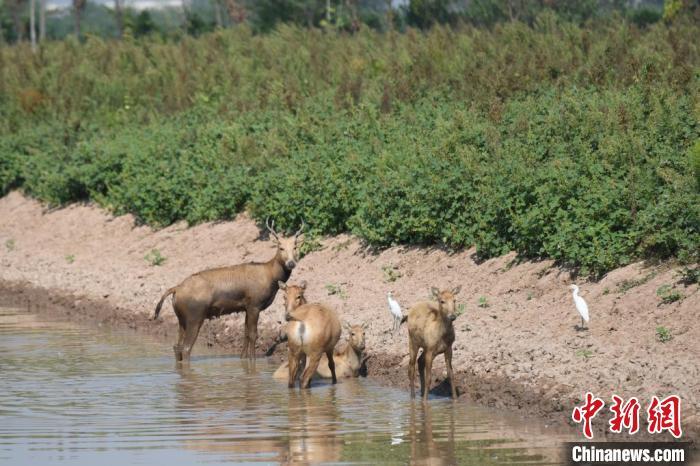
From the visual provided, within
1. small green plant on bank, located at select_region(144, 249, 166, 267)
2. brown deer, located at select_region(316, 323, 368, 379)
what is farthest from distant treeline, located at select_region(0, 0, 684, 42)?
brown deer, located at select_region(316, 323, 368, 379)

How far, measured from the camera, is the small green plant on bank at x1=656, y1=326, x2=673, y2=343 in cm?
1419

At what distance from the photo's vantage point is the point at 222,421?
1332 centimetres

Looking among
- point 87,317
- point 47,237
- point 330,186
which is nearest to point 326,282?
point 330,186

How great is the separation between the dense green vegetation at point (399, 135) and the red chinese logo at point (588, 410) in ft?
12.7

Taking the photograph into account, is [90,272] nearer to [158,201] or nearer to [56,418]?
[158,201]

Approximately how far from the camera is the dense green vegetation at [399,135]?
1814 cm

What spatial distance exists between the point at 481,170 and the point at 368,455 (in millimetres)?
8970

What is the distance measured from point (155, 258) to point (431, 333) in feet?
37.4

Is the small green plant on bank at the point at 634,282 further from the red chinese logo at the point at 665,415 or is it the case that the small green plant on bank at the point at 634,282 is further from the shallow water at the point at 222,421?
the red chinese logo at the point at 665,415

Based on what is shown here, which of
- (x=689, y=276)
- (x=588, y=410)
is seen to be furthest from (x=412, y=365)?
(x=689, y=276)

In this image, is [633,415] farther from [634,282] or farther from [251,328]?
[251,328]

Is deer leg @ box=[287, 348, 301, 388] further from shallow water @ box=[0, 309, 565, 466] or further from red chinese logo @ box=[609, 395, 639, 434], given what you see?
red chinese logo @ box=[609, 395, 639, 434]

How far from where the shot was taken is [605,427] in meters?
12.1

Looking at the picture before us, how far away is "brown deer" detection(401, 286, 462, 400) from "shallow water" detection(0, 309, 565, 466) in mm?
321
